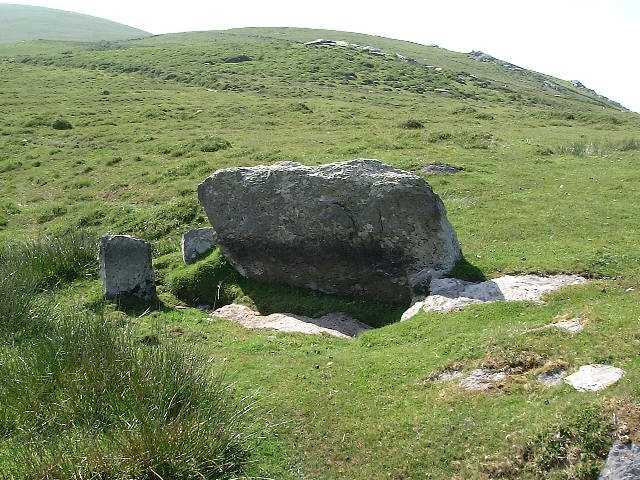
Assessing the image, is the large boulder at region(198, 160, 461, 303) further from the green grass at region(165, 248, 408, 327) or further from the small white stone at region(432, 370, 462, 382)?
the small white stone at region(432, 370, 462, 382)

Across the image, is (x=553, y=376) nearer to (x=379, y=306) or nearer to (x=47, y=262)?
(x=379, y=306)

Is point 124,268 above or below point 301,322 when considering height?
above

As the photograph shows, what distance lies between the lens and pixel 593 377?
9586mm

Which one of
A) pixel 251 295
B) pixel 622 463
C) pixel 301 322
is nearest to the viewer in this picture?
pixel 622 463

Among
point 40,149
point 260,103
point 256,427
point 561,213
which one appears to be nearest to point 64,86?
point 260,103

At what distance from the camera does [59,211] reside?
1109 inches

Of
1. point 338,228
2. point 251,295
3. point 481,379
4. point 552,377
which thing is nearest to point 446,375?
point 481,379

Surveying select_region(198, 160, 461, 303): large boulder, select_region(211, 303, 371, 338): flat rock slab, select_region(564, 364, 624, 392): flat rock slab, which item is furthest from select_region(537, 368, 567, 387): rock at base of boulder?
select_region(198, 160, 461, 303): large boulder

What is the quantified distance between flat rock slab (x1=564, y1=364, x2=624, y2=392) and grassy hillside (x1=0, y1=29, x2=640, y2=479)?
232 mm

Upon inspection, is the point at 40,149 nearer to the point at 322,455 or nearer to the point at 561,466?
the point at 322,455

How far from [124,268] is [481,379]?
1177 centimetres

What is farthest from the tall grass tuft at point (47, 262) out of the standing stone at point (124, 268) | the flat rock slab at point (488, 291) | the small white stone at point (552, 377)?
the small white stone at point (552, 377)

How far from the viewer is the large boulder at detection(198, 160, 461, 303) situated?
57.1 ft

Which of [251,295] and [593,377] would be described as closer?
[593,377]
